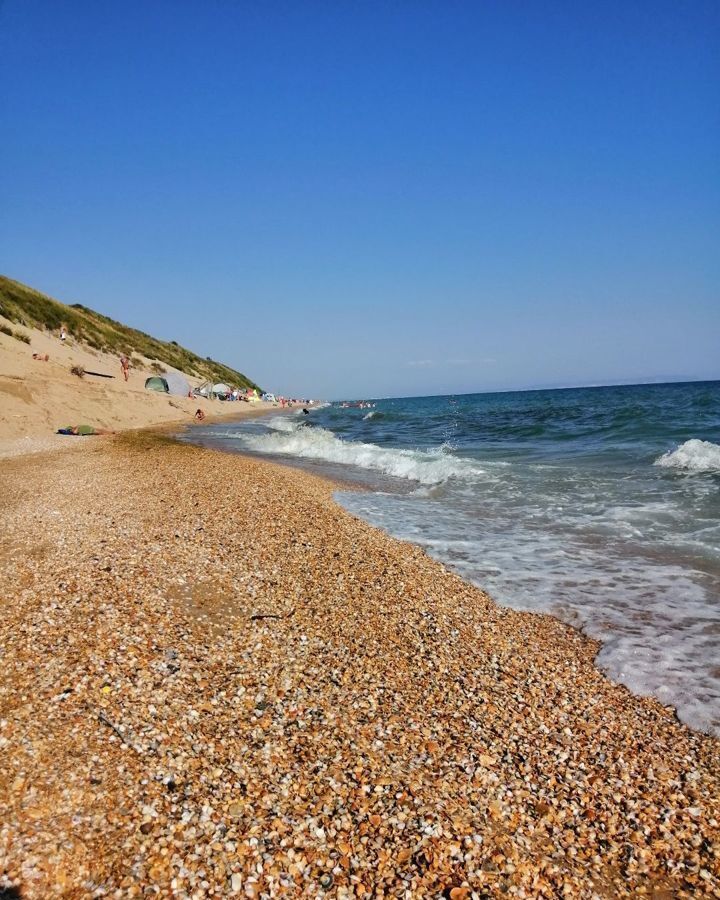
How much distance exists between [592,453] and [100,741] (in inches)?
825

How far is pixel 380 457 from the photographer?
20.3 meters

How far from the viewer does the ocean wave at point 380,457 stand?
1720 cm

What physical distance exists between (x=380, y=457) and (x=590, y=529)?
1086cm

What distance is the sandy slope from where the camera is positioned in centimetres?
2275

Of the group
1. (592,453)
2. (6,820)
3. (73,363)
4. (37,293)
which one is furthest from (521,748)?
(37,293)

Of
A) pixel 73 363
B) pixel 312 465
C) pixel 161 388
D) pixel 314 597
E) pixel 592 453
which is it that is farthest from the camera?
pixel 161 388

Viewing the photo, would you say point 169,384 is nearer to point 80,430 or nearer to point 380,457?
point 80,430

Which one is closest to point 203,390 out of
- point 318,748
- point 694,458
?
point 694,458

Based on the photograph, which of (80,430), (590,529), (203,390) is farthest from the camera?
(203,390)

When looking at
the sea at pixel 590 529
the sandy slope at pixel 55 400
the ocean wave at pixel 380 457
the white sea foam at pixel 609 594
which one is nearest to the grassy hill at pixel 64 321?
the sandy slope at pixel 55 400

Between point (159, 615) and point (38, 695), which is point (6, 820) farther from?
point (159, 615)

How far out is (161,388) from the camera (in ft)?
151

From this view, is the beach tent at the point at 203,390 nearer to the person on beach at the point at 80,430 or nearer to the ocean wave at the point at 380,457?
the ocean wave at the point at 380,457

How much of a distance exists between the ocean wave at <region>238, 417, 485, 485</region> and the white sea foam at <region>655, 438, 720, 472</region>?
20.8ft
